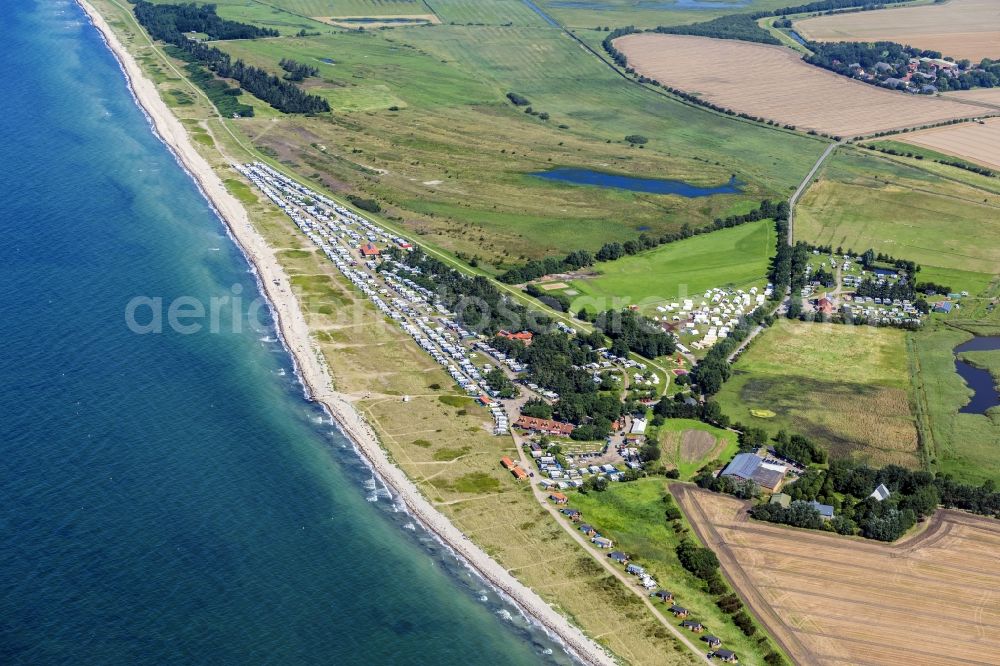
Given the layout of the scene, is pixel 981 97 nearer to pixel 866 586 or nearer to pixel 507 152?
pixel 507 152

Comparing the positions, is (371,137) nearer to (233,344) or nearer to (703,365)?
(233,344)

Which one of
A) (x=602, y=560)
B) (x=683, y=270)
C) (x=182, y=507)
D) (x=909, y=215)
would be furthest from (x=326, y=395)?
(x=909, y=215)

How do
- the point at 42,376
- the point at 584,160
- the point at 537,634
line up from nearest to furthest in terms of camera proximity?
1. the point at 537,634
2. the point at 42,376
3. the point at 584,160

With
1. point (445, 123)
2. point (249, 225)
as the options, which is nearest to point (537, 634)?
point (249, 225)

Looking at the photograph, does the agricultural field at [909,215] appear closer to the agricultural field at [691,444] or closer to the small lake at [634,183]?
the small lake at [634,183]

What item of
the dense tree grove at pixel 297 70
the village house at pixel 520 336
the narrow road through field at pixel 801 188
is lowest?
the village house at pixel 520 336

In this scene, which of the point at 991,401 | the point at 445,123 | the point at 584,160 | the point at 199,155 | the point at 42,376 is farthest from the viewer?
the point at 445,123

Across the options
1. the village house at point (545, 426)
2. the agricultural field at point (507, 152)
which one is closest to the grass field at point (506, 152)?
the agricultural field at point (507, 152)
